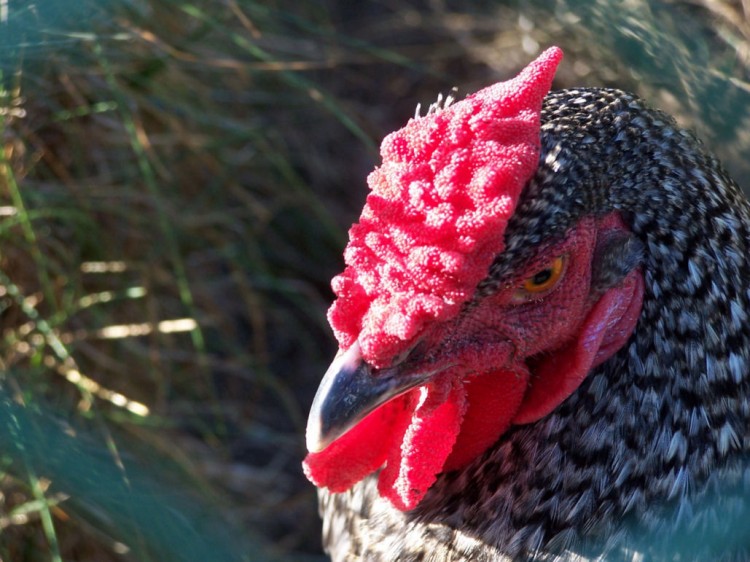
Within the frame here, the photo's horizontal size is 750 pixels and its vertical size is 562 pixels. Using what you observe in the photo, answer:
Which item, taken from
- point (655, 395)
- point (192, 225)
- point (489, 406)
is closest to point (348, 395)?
point (489, 406)

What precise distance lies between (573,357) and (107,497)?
4.23ft

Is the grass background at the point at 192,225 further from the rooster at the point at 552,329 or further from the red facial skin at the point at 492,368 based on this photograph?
the rooster at the point at 552,329

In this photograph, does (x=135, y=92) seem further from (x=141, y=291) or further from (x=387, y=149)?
(x=387, y=149)

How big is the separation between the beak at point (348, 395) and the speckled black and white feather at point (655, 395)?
418 millimetres

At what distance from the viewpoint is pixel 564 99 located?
1896mm

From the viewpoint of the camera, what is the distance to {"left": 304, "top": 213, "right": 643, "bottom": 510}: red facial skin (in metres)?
1.76

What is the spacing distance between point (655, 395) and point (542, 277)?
0.34 m

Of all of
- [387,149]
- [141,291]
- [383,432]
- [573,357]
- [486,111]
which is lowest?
[141,291]

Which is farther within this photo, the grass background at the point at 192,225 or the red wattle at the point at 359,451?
the grass background at the point at 192,225

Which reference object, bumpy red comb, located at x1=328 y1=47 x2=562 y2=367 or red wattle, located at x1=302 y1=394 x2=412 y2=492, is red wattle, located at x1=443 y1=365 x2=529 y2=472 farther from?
bumpy red comb, located at x1=328 y1=47 x2=562 y2=367

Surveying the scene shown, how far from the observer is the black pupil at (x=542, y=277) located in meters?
1.76

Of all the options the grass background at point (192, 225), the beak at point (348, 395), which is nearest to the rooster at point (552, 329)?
the beak at point (348, 395)

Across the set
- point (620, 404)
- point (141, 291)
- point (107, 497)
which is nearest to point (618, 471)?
point (620, 404)

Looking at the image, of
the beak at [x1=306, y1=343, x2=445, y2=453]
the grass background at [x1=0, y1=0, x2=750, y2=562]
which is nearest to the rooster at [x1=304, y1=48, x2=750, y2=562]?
the beak at [x1=306, y1=343, x2=445, y2=453]
